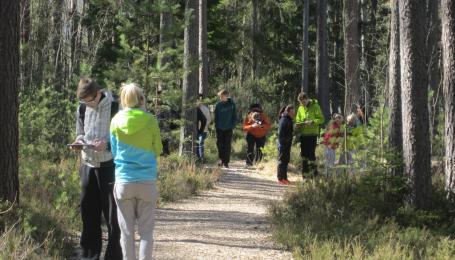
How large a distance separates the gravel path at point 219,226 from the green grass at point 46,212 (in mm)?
667

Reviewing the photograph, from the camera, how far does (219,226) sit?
881cm

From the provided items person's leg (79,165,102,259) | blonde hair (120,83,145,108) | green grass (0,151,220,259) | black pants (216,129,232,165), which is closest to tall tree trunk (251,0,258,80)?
black pants (216,129,232,165)

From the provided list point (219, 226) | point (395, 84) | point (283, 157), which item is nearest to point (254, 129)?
point (283, 157)

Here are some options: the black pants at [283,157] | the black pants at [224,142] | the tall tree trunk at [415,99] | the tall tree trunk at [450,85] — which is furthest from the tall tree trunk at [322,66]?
the tall tree trunk at [415,99]

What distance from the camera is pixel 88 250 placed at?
6188mm

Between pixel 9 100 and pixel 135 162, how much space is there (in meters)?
2.06

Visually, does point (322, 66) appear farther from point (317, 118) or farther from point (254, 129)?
point (317, 118)

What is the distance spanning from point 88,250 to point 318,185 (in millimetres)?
4601

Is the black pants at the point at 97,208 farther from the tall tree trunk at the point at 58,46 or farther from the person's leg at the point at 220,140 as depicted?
the tall tree trunk at the point at 58,46

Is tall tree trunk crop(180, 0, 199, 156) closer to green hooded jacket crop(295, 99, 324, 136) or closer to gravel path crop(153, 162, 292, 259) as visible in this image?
gravel path crop(153, 162, 292, 259)

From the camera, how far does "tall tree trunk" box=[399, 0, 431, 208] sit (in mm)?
8578

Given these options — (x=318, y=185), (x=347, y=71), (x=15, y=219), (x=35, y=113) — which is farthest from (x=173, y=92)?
(x=347, y=71)

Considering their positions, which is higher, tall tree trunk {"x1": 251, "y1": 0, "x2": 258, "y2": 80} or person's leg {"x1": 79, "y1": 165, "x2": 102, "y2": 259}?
tall tree trunk {"x1": 251, "y1": 0, "x2": 258, "y2": 80}

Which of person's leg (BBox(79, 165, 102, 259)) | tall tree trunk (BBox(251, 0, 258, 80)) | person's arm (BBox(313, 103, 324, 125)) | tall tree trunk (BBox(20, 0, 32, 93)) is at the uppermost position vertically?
tall tree trunk (BBox(251, 0, 258, 80))
